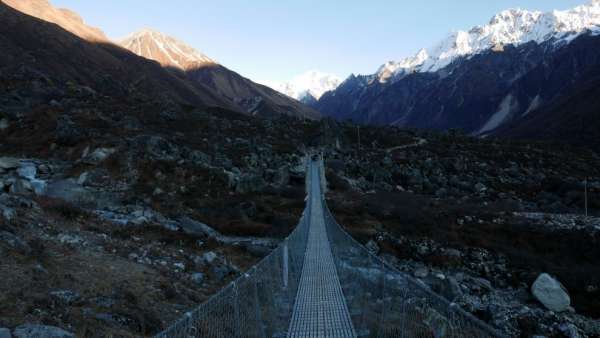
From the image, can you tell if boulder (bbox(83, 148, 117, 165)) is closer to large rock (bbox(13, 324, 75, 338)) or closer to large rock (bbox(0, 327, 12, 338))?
large rock (bbox(13, 324, 75, 338))

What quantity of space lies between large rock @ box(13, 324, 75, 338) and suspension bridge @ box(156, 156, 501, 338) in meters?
2.25

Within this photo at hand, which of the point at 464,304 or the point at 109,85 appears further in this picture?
the point at 109,85

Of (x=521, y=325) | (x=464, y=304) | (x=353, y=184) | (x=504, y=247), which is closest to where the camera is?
(x=521, y=325)

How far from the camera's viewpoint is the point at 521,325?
14.3 metres

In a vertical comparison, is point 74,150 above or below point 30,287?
above

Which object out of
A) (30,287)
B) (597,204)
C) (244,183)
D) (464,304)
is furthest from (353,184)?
(30,287)

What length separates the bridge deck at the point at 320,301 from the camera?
454 inches

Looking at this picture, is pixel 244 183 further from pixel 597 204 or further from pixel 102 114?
pixel 597 204

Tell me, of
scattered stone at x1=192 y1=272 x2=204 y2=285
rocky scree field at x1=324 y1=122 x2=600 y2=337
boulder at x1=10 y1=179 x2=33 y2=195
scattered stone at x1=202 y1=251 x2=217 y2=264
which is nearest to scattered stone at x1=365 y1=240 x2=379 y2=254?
rocky scree field at x1=324 y1=122 x2=600 y2=337

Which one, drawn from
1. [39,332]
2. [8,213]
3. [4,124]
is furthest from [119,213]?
[4,124]

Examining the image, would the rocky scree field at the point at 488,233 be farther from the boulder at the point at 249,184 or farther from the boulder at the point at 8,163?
the boulder at the point at 8,163

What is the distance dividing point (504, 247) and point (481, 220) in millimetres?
6692

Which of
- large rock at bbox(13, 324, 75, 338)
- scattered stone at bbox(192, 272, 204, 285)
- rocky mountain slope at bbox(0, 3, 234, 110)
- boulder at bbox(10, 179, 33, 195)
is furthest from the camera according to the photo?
rocky mountain slope at bbox(0, 3, 234, 110)

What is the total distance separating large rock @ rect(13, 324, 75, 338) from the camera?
23.2 feet
